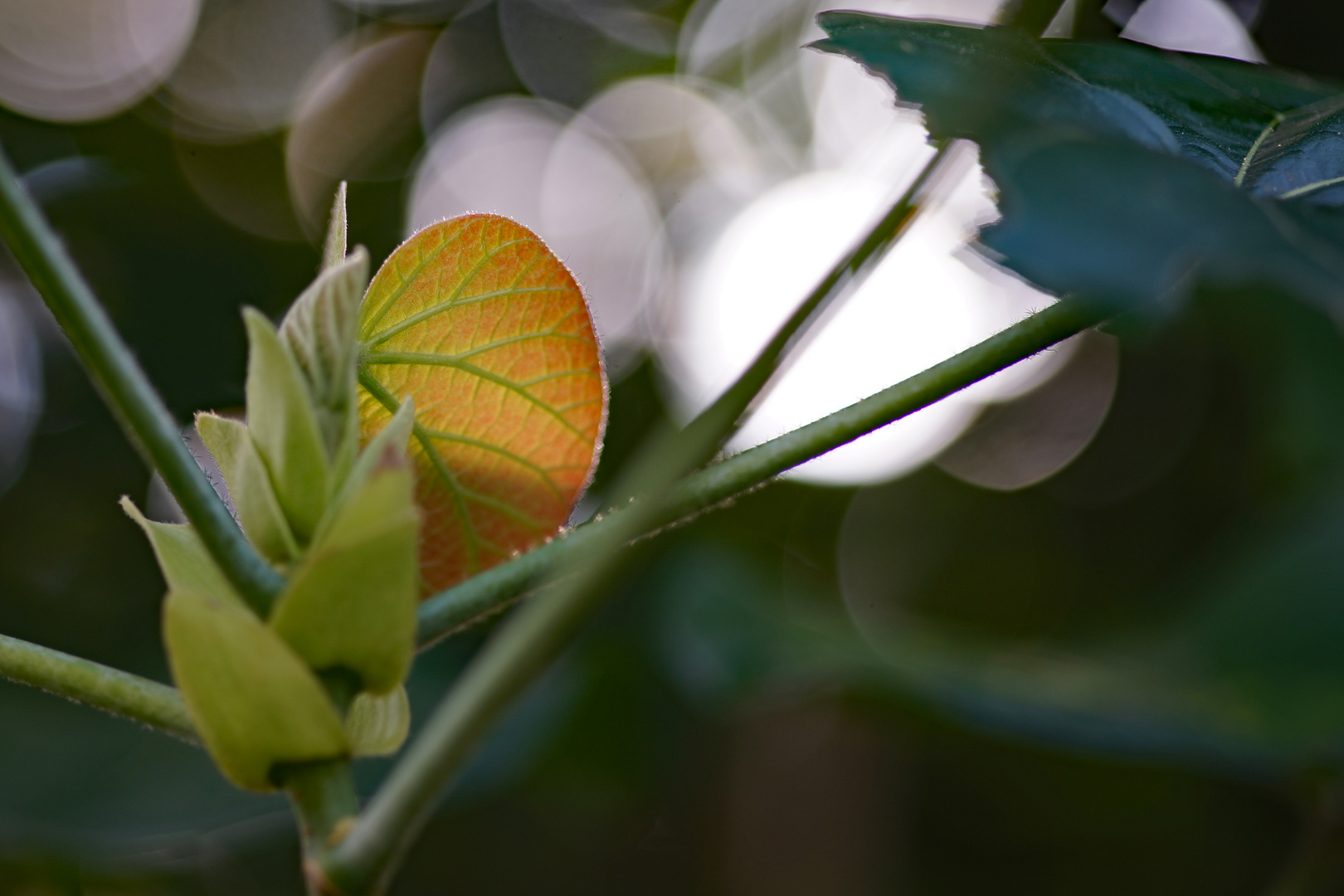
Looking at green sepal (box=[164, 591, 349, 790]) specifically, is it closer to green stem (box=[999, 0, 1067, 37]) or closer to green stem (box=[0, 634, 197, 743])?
green stem (box=[0, 634, 197, 743])

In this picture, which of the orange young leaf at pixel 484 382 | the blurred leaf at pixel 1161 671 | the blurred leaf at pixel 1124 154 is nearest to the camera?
the blurred leaf at pixel 1124 154

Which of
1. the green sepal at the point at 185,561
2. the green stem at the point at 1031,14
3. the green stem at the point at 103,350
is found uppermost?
the green stem at the point at 1031,14

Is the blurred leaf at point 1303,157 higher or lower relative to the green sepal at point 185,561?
higher

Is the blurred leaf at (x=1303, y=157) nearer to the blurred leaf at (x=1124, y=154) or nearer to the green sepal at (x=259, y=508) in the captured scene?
the blurred leaf at (x=1124, y=154)

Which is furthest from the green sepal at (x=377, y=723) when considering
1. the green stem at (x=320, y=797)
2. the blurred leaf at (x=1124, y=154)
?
the blurred leaf at (x=1124, y=154)

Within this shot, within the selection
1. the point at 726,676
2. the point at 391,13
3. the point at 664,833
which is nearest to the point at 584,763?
the point at 664,833

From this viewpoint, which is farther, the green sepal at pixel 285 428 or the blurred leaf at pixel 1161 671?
the blurred leaf at pixel 1161 671

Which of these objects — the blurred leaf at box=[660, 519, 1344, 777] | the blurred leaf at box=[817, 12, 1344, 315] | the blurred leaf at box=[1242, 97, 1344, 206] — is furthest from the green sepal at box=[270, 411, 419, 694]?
the blurred leaf at box=[660, 519, 1344, 777]
